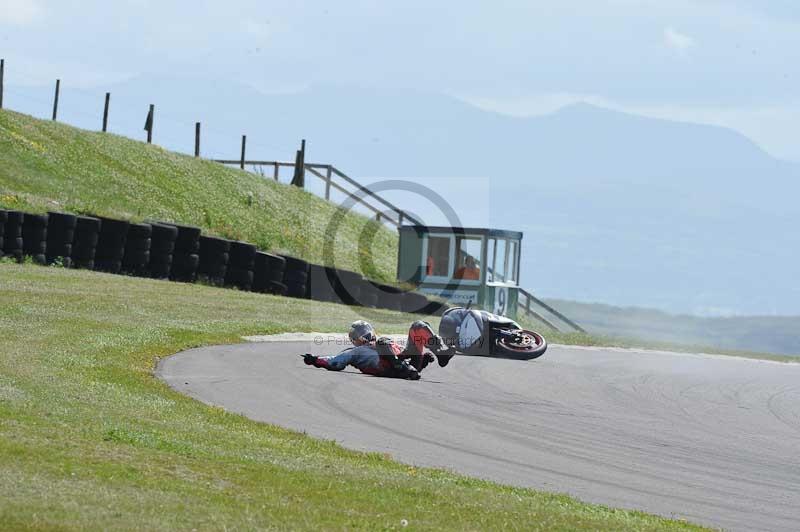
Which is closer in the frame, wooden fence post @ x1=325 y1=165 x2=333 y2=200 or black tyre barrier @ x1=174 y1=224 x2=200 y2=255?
black tyre barrier @ x1=174 y1=224 x2=200 y2=255

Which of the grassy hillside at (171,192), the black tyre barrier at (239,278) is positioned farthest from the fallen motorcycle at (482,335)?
the grassy hillside at (171,192)

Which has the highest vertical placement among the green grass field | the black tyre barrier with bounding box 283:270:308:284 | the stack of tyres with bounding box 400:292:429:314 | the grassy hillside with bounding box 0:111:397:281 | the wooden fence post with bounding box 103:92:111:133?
the wooden fence post with bounding box 103:92:111:133

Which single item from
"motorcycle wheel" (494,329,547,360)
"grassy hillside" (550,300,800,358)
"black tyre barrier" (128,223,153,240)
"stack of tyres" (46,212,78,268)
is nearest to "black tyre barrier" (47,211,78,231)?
"stack of tyres" (46,212,78,268)

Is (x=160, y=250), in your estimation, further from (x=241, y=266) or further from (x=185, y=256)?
(x=241, y=266)

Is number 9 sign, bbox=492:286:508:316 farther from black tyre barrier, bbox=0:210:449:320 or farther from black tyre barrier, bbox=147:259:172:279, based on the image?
black tyre barrier, bbox=147:259:172:279

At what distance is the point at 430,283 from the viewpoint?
37.7 m

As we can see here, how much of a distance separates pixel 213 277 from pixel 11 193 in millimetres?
6063

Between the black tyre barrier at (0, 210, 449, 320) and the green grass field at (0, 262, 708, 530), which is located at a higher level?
the black tyre barrier at (0, 210, 449, 320)

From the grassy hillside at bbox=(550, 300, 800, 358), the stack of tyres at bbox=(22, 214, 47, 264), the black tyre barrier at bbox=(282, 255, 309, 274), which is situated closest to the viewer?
the stack of tyres at bbox=(22, 214, 47, 264)

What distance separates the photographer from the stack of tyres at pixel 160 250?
32.7 meters

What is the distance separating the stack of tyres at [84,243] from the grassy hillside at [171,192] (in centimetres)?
313

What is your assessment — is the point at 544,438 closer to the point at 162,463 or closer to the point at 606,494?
the point at 606,494

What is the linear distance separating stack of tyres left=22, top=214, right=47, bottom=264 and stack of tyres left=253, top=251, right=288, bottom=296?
21.0 ft

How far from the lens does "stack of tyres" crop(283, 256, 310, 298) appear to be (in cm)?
3522
